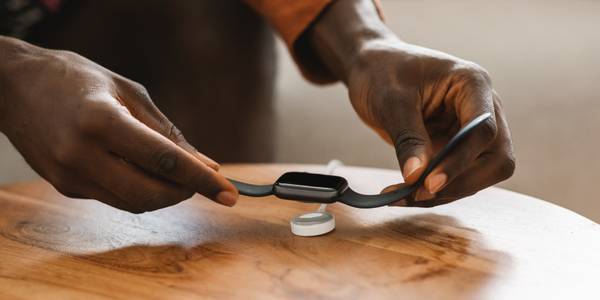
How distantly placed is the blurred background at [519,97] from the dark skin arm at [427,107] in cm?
38

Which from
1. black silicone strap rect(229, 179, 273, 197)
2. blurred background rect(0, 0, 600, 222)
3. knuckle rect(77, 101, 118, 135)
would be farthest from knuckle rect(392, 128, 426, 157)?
blurred background rect(0, 0, 600, 222)

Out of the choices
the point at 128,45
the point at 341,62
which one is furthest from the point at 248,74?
the point at 341,62

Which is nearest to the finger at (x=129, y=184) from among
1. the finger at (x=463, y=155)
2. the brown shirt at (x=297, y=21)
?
the finger at (x=463, y=155)

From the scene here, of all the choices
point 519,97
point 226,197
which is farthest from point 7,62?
point 519,97

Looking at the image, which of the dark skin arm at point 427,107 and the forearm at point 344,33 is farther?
the forearm at point 344,33

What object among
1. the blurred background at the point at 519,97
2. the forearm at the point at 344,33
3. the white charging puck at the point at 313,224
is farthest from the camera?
the blurred background at the point at 519,97

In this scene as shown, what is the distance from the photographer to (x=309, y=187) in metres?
0.62

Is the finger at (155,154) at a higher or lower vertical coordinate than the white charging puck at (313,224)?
higher

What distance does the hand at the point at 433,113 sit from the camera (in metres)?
0.59

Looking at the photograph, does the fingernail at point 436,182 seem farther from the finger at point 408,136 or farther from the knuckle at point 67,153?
the knuckle at point 67,153

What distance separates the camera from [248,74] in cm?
121

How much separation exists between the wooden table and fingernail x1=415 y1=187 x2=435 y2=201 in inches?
1.3

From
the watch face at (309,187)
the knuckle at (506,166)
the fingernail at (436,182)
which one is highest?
the fingernail at (436,182)

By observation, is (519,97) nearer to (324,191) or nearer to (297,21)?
(297,21)
